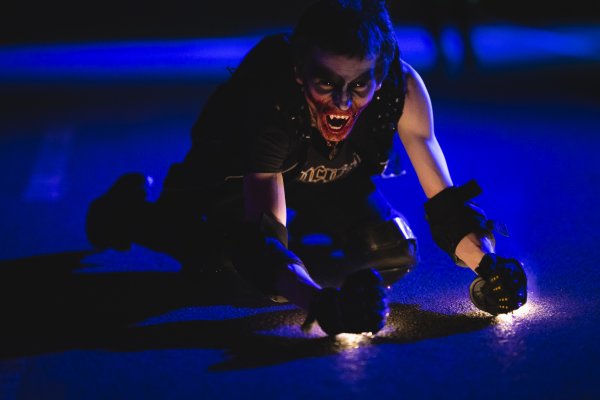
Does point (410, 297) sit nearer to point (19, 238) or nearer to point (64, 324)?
point (64, 324)

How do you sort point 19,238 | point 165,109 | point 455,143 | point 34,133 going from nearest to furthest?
point 19,238 → point 455,143 → point 34,133 → point 165,109

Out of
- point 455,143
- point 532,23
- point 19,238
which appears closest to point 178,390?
point 19,238

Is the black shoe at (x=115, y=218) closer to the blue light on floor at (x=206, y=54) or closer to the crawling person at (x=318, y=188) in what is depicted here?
the crawling person at (x=318, y=188)

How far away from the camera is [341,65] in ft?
8.48

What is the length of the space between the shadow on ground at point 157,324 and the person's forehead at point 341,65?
87cm

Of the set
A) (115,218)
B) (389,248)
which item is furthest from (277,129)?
(115,218)

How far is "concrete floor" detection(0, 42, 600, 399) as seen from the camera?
2.51 m

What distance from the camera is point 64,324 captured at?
2.96 metres

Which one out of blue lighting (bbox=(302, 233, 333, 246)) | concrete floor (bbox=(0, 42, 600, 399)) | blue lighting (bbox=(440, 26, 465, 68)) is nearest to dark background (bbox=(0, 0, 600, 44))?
blue lighting (bbox=(440, 26, 465, 68))

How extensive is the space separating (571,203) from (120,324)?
2231 millimetres

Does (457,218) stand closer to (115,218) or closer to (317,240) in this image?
(317,240)

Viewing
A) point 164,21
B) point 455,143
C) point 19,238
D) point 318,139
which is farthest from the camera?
point 164,21

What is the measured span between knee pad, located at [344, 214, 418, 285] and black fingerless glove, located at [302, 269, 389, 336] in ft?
2.31

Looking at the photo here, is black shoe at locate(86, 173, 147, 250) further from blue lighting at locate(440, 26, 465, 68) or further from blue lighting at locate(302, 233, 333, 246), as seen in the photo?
blue lighting at locate(440, 26, 465, 68)
